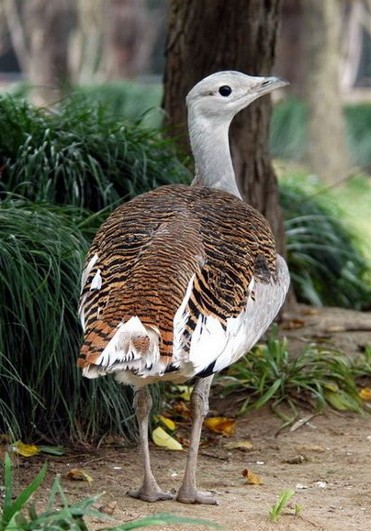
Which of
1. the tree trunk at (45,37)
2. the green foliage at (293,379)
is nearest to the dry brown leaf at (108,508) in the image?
the green foliage at (293,379)

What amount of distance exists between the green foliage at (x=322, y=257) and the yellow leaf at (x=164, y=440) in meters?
3.07

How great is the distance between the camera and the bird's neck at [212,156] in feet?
19.8

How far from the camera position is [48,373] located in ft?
18.3

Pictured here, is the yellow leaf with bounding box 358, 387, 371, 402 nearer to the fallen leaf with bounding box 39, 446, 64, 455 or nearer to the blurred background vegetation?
the blurred background vegetation

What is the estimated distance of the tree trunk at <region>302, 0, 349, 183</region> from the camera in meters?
17.2

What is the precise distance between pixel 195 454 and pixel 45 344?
0.95 metres

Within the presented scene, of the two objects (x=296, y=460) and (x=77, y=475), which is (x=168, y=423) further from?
(x=77, y=475)

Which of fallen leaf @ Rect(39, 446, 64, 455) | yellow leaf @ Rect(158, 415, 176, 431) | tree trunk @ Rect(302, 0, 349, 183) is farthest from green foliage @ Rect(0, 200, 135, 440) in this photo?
tree trunk @ Rect(302, 0, 349, 183)

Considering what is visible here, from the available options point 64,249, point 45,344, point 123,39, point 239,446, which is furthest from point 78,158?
point 123,39

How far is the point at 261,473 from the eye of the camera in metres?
5.57

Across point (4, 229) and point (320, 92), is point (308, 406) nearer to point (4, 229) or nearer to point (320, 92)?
point (4, 229)

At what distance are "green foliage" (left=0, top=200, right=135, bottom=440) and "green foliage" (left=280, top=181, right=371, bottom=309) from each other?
333cm

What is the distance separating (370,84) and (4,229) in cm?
2953

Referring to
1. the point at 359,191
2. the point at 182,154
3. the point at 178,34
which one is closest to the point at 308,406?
the point at 182,154
